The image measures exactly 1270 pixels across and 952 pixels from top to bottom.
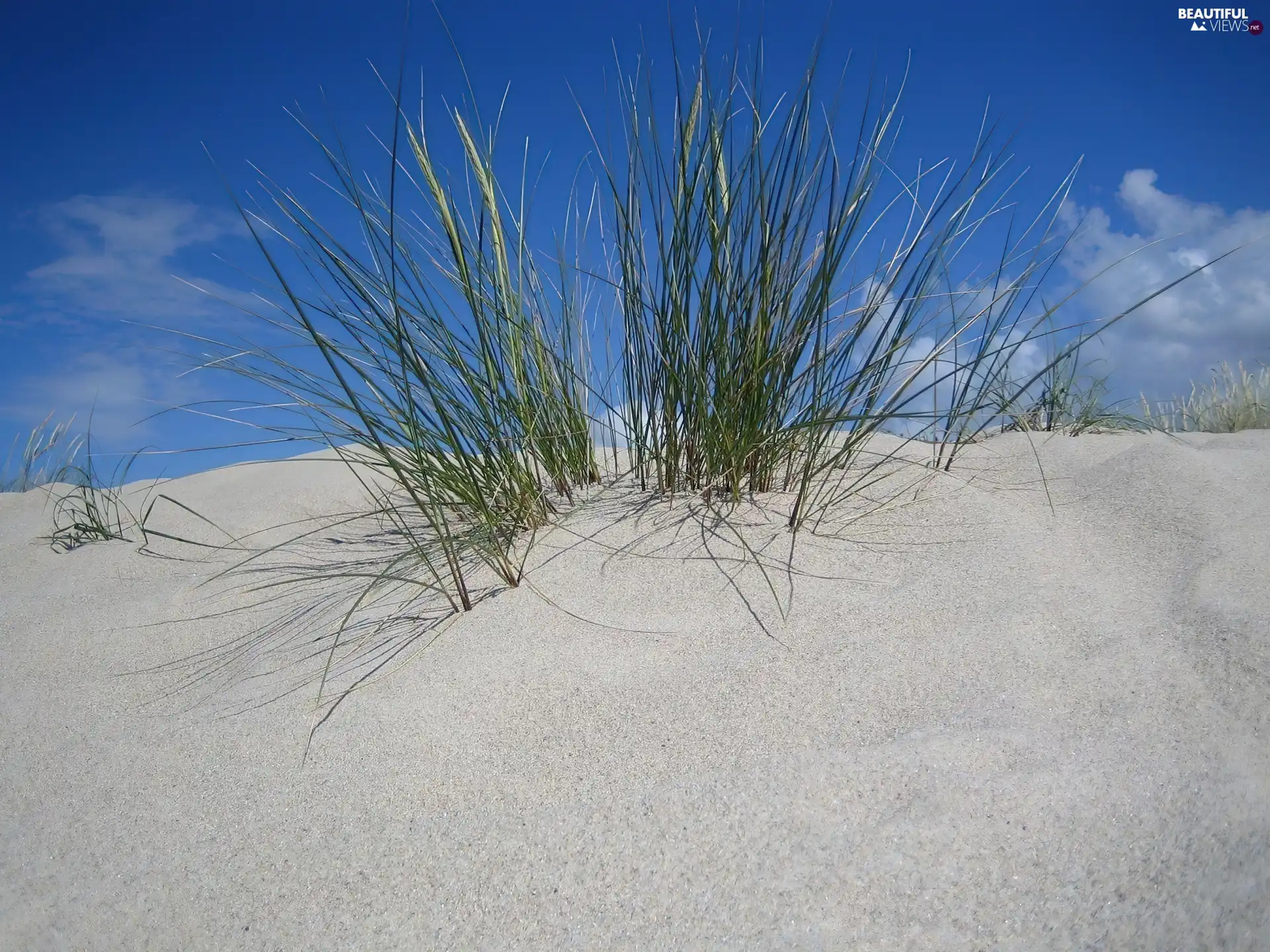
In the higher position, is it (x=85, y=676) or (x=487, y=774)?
(x=85, y=676)

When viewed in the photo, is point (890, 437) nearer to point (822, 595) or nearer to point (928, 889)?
point (822, 595)

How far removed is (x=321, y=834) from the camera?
1.14 m

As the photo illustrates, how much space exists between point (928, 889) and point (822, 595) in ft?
1.97

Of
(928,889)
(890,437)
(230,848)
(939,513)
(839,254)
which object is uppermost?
(839,254)

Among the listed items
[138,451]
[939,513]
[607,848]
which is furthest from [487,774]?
[138,451]

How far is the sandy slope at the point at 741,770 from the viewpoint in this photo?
93 cm

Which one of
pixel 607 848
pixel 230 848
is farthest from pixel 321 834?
pixel 607 848

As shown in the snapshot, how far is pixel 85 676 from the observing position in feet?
5.79

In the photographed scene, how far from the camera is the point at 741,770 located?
1.08 m

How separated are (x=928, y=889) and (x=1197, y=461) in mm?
1467

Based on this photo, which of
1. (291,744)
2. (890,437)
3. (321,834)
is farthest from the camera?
(890,437)

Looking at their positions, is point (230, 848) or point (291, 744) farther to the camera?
point (291, 744)

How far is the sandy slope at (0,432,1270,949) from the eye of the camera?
3.05ft

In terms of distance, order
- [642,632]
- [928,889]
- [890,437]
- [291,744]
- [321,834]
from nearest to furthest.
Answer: [928,889] < [321,834] < [291,744] < [642,632] < [890,437]
